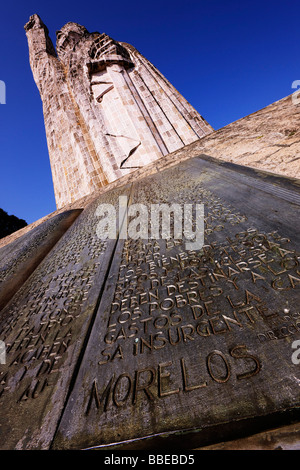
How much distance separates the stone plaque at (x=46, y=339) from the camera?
1.98 ft

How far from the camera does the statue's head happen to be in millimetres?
7667

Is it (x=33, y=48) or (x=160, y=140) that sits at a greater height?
(x=33, y=48)

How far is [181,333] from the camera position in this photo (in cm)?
70

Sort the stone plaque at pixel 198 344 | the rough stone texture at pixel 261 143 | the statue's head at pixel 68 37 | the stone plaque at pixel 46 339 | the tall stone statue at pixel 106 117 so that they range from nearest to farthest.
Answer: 1. the stone plaque at pixel 198 344
2. the stone plaque at pixel 46 339
3. the rough stone texture at pixel 261 143
4. the tall stone statue at pixel 106 117
5. the statue's head at pixel 68 37

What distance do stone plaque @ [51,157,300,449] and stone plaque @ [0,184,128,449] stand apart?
6 cm

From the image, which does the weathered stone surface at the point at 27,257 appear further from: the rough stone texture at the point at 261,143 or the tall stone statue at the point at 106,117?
the tall stone statue at the point at 106,117

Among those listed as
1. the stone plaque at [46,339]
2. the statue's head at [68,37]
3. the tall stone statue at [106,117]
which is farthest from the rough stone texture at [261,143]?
the statue's head at [68,37]

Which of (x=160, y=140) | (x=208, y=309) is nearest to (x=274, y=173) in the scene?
(x=208, y=309)

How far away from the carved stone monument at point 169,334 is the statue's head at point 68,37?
29.9 ft

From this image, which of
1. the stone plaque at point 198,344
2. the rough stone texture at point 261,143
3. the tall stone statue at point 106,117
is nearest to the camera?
the stone plaque at point 198,344

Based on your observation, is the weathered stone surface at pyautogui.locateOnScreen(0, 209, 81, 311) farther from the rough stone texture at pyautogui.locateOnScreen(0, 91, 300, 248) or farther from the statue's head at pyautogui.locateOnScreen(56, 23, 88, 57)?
the statue's head at pyautogui.locateOnScreen(56, 23, 88, 57)

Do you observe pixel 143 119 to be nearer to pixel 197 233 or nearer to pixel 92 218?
pixel 92 218

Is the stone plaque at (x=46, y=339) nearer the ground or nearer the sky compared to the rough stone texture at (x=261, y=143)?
nearer the ground

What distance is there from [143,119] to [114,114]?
888 millimetres
